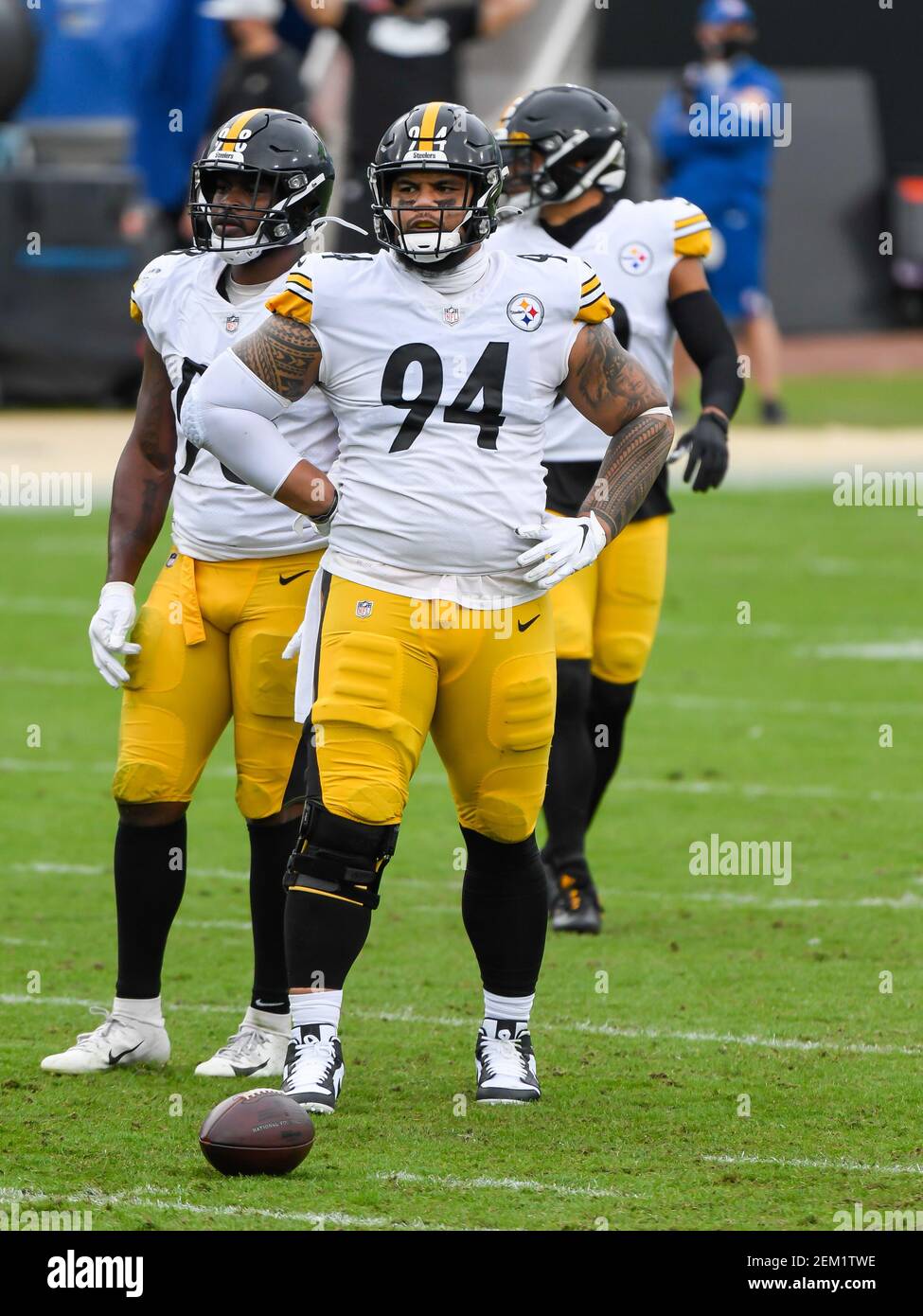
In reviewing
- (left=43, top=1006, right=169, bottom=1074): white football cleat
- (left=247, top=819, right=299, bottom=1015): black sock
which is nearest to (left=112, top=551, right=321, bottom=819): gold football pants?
(left=247, top=819, right=299, bottom=1015): black sock

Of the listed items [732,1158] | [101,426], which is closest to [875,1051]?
[732,1158]

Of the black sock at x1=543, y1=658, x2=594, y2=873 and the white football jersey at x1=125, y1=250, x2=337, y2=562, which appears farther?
the black sock at x1=543, y1=658, x2=594, y2=873

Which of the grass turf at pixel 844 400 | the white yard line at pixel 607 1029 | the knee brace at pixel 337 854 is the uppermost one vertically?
the knee brace at pixel 337 854

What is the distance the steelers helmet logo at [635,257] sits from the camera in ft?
21.8

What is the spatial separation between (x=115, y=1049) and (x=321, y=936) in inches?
27.8

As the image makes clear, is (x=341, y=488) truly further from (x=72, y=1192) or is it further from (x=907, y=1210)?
(x=907, y=1210)

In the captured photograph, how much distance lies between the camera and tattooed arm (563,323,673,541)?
487 centimetres

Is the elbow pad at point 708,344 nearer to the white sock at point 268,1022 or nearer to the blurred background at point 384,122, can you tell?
the white sock at point 268,1022

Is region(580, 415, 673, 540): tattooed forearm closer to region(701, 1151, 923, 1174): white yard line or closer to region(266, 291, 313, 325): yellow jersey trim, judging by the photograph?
region(266, 291, 313, 325): yellow jersey trim

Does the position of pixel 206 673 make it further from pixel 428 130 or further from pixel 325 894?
pixel 428 130

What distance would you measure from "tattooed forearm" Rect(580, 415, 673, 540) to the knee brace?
82cm

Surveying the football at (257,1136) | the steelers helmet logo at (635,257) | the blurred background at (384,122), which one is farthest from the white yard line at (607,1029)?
the blurred background at (384,122)

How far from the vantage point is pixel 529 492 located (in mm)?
4820

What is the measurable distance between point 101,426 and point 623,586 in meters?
10.9
